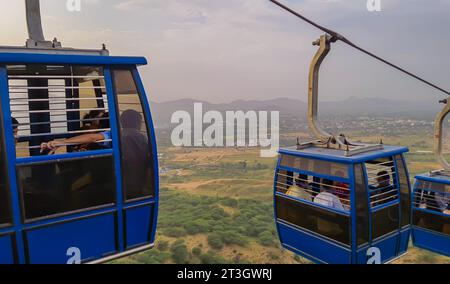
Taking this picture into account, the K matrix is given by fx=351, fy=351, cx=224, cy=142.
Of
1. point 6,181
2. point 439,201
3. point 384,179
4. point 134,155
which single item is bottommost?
point 439,201

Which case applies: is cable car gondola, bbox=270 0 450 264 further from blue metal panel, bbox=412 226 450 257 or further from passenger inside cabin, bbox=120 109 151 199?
passenger inside cabin, bbox=120 109 151 199

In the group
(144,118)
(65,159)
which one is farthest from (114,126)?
(65,159)

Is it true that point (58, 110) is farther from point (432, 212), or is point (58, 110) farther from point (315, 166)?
point (432, 212)

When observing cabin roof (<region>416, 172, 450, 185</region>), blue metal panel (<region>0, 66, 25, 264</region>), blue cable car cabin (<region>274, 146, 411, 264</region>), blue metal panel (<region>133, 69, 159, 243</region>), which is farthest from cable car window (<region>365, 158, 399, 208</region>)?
blue metal panel (<region>0, 66, 25, 264</region>)

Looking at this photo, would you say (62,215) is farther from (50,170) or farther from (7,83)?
(7,83)

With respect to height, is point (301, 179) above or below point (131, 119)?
below

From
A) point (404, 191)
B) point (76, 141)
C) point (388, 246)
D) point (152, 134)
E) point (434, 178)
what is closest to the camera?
point (76, 141)

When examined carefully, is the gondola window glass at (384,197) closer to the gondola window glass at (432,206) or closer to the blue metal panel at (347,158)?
the blue metal panel at (347,158)

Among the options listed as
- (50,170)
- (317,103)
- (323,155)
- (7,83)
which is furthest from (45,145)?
(317,103)
